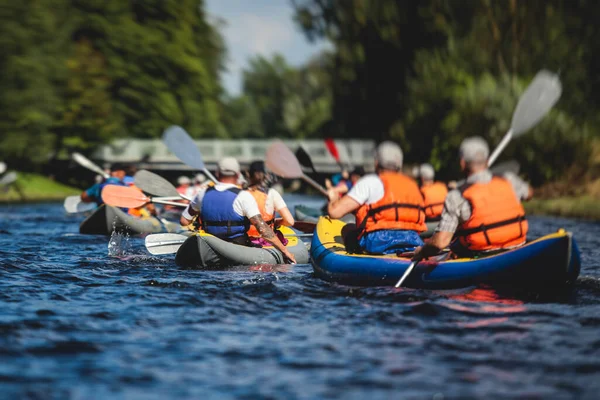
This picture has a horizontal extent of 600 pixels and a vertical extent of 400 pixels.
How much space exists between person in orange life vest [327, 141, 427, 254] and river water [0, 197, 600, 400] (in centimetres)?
59

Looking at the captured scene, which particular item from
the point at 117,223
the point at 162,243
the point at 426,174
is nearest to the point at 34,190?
the point at 117,223

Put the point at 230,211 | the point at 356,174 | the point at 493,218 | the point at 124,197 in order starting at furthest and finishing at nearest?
the point at 356,174 < the point at 124,197 < the point at 230,211 < the point at 493,218

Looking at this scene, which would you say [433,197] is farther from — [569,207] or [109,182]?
[569,207]

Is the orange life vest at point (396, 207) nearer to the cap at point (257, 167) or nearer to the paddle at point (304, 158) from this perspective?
the cap at point (257, 167)

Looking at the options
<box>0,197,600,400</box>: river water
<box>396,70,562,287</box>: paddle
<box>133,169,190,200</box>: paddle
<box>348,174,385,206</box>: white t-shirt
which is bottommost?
<box>0,197,600,400</box>: river water

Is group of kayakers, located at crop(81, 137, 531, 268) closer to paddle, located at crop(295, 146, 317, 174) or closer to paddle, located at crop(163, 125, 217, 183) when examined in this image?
paddle, located at crop(163, 125, 217, 183)

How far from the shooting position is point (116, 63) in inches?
1645

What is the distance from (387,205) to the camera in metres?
8.14

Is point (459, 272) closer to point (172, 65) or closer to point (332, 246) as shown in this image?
point (332, 246)

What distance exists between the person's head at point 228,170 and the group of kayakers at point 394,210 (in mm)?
11

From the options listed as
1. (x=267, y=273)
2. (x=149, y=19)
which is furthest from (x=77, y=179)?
(x=267, y=273)

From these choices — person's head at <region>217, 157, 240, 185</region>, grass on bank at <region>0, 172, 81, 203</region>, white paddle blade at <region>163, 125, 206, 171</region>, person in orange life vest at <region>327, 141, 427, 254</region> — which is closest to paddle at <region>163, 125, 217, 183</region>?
white paddle blade at <region>163, 125, 206, 171</region>

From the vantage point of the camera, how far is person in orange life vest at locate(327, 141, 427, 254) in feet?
26.5

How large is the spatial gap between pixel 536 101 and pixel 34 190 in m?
29.8
